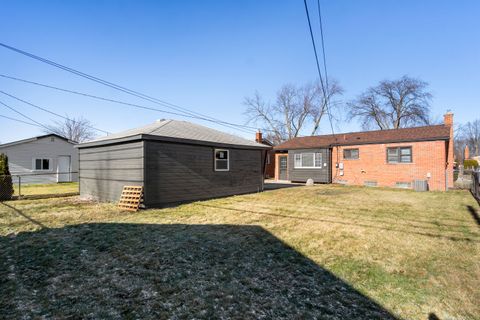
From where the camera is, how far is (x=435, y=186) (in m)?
14.2

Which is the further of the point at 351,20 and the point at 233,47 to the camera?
the point at 233,47

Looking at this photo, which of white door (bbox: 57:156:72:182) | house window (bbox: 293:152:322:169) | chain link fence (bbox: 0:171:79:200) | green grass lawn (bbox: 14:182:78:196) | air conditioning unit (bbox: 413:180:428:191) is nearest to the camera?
green grass lawn (bbox: 14:182:78:196)

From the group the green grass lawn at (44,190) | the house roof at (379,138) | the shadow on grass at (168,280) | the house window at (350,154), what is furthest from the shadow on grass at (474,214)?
the green grass lawn at (44,190)

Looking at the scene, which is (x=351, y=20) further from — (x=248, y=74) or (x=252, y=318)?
(x=248, y=74)

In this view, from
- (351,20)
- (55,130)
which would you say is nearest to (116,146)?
(351,20)

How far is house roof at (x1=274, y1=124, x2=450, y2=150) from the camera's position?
14.7 meters

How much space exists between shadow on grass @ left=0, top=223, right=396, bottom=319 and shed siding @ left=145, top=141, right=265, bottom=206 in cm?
378

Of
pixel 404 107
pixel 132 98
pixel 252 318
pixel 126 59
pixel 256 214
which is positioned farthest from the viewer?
pixel 404 107

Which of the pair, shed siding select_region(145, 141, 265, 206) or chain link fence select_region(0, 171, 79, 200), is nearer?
shed siding select_region(145, 141, 265, 206)

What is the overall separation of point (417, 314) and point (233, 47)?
14899mm

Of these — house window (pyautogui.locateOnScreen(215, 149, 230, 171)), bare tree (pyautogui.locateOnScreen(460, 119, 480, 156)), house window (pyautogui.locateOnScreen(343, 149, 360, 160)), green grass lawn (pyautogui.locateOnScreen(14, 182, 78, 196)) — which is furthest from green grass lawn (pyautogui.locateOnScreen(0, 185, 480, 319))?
bare tree (pyautogui.locateOnScreen(460, 119, 480, 156))

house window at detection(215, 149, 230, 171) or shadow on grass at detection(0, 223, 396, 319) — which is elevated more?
house window at detection(215, 149, 230, 171)

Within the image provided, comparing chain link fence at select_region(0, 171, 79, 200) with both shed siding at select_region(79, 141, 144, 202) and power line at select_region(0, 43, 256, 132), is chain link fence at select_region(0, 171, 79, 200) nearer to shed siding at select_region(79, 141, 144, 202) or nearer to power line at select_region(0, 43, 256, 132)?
shed siding at select_region(79, 141, 144, 202)

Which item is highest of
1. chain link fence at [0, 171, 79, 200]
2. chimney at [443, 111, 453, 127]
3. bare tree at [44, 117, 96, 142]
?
bare tree at [44, 117, 96, 142]
